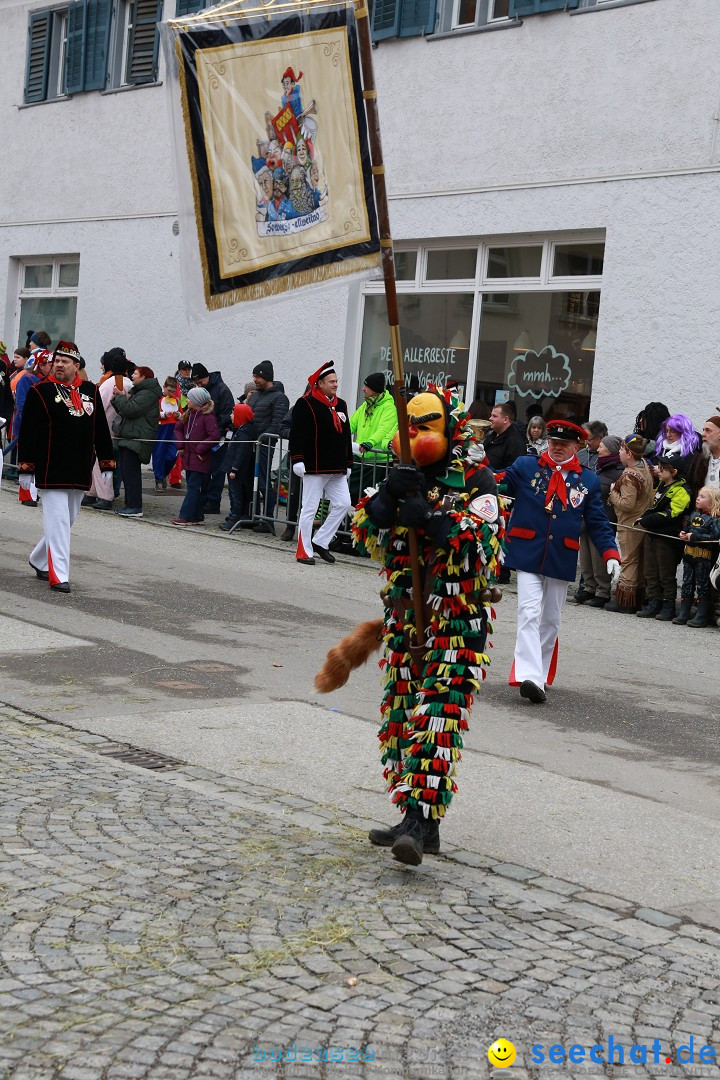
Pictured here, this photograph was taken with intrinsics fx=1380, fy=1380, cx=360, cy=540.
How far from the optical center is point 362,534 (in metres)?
5.69

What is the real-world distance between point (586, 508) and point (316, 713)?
241cm

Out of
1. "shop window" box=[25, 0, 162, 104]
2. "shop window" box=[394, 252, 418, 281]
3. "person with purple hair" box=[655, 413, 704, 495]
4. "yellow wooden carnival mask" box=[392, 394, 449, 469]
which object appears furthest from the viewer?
"shop window" box=[25, 0, 162, 104]

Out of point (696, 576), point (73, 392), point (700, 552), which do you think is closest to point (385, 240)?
point (73, 392)

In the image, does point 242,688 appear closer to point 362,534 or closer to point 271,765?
point 271,765

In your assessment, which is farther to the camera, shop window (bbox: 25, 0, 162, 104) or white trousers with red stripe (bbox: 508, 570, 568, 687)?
shop window (bbox: 25, 0, 162, 104)

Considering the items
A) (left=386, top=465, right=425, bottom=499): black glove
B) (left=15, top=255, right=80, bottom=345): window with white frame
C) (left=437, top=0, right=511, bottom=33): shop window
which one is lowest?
(left=386, top=465, right=425, bottom=499): black glove

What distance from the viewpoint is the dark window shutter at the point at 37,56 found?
24453mm

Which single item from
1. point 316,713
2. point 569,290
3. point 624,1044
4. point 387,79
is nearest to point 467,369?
point 569,290

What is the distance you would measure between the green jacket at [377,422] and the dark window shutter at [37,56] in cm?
1223

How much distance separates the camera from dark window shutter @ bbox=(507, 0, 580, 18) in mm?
16328

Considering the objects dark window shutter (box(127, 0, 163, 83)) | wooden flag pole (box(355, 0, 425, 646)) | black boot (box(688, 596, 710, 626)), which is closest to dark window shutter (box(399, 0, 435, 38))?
dark window shutter (box(127, 0, 163, 83))

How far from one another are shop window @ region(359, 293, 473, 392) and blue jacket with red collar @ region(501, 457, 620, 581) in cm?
890

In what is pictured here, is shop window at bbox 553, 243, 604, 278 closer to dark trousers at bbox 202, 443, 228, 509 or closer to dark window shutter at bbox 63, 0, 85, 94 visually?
dark trousers at bbox 202, 443, 228, 509

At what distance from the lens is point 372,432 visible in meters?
15.6
